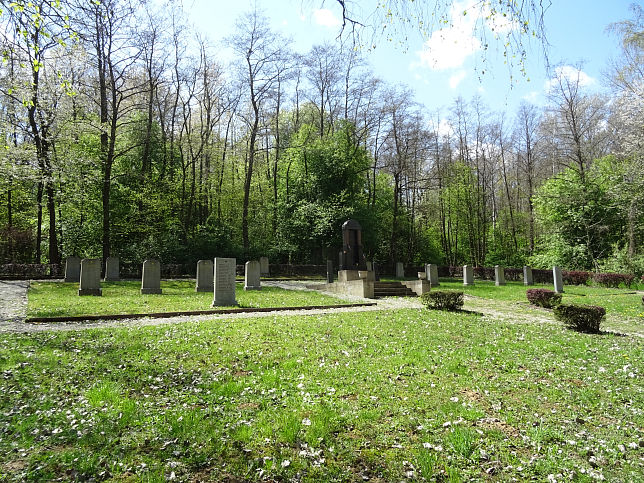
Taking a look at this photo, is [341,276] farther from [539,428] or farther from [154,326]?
[539,428]

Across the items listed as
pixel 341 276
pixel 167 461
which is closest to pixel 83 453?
pixel 167 461

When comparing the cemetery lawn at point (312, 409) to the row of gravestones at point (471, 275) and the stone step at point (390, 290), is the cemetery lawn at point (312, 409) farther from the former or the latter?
the row of gravestones at point (471, 275)

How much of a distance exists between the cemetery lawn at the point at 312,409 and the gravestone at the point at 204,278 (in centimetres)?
892

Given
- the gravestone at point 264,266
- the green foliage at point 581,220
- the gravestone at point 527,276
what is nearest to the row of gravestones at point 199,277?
the gravestone at point 264,266

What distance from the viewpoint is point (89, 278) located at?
14.2 metres

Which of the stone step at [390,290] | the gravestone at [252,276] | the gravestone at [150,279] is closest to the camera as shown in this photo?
the gravestone at [150,279]

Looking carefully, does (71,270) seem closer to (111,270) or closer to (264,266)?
(111,270)

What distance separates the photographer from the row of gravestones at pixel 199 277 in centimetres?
1257

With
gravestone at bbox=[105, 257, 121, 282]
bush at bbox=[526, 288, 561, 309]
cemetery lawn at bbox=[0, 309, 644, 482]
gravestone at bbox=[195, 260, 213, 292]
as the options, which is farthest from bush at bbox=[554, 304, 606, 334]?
gravestone at bbox=[105, 257, 121, 282]

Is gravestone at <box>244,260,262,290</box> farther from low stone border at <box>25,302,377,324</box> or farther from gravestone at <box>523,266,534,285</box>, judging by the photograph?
gravestone at <box>523,266,534,285</box>

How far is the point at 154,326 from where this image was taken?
8.49 meters

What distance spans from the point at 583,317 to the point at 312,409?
329 inches

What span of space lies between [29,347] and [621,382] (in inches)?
371

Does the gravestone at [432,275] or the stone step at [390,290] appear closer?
the stone step at [390,290]
